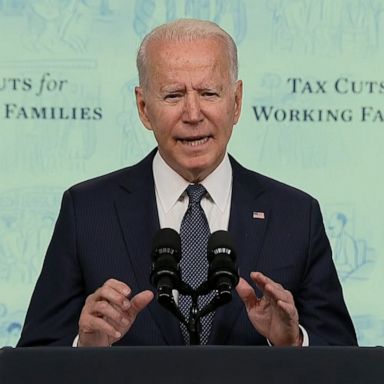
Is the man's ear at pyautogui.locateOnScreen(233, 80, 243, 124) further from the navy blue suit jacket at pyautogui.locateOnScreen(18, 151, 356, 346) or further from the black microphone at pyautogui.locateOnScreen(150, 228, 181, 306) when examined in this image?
the black microphone at pyautogui.locateOnScreen(150, 228, 181, 306)

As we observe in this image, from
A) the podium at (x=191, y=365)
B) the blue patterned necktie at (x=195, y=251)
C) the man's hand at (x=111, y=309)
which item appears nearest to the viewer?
the podium at (x=191, y=365)

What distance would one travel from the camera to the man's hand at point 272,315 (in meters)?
2.08

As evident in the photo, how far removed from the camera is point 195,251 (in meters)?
2.39

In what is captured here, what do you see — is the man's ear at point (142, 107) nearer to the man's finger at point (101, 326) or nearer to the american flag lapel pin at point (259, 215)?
the american flag lapel pin at point (259, 215)

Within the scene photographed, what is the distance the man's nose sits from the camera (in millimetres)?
2375

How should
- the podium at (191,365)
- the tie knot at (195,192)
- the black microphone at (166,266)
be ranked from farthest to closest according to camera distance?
the tie knot at (195,192)
the black microphone at (166,266)
the podium at (191,365)

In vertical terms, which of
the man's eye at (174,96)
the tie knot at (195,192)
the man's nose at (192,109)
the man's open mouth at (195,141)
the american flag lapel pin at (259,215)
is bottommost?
the american flag lapel pin at (259,215)

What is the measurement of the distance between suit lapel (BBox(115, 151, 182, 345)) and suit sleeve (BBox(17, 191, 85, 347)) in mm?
111

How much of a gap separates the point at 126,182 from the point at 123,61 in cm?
68

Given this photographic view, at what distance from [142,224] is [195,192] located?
127mm

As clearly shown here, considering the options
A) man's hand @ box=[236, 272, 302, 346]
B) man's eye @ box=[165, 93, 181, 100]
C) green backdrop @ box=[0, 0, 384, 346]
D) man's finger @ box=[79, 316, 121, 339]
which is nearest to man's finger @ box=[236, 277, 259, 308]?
man's hand @ box=[236, 272, 302, 346]

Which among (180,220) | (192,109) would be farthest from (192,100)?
(180,220)

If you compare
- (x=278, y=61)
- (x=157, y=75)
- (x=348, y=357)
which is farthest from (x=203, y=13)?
(x=348, y=357)

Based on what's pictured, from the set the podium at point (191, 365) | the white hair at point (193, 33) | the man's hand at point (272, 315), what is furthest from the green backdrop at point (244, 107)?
the podium at point (191, 365)
